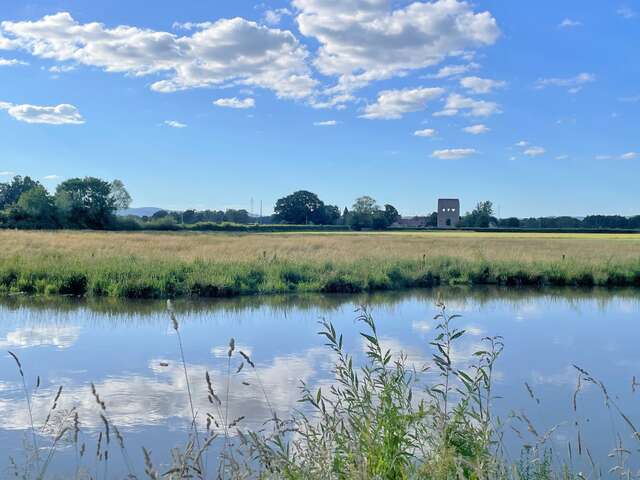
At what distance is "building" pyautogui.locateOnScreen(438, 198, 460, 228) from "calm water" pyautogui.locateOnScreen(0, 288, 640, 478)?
71.2m

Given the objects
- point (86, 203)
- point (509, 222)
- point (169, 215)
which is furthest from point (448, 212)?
point (86, 203)

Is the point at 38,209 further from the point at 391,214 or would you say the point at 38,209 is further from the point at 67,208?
the point at 391,214

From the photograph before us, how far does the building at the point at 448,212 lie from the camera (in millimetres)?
86250

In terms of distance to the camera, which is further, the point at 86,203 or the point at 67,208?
the point at 86,203

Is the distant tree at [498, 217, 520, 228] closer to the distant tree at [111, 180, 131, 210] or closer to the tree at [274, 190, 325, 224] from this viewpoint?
the tree at [274, 190, 325, 224]

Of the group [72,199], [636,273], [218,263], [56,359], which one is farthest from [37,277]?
[72,199]

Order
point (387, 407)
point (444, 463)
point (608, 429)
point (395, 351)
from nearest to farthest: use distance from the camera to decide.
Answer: point (444, 463) → point (387, 407) → point (608, 429) → point (395, 351)

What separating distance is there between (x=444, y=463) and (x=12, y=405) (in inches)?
195

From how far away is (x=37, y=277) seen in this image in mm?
15812

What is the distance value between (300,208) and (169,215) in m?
22.3

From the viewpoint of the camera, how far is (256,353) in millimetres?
8391

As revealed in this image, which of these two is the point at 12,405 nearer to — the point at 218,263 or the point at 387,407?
the point at 387,407

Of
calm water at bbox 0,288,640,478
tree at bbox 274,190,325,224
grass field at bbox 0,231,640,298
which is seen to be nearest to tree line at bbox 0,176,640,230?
tree at bbox 274,190,325,224

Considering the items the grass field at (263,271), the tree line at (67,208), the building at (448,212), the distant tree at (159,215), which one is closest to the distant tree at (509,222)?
the building at (448,212)
